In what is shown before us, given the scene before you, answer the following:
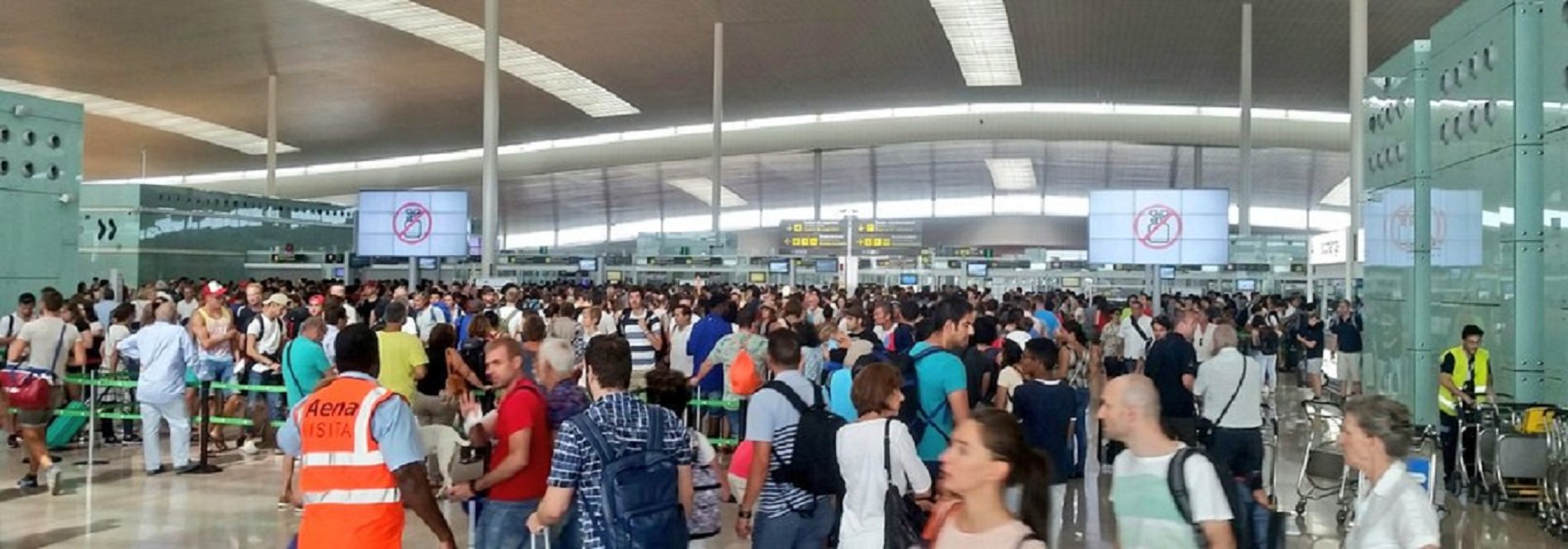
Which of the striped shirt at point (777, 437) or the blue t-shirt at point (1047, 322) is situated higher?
the blue t-shirt at point (1047, 322)

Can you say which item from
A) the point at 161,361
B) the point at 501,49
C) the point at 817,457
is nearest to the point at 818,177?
the point at 501,49

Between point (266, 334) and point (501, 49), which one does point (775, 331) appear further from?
point (501, 49)

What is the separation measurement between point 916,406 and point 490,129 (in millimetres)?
20674

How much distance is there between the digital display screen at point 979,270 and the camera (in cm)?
3150

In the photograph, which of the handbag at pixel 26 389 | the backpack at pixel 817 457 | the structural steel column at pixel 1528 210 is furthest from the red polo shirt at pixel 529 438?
the structural steel column at pixel 1528 210

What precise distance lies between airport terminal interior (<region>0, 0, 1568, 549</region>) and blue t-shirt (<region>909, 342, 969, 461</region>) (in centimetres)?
1

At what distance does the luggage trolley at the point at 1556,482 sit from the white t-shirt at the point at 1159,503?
637 cm

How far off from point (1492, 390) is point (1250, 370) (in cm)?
322

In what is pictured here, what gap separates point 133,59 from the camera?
103ft

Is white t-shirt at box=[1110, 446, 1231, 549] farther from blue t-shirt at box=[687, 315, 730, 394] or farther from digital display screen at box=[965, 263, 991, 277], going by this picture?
digital display screen at box=[965, 263, 991, 277]

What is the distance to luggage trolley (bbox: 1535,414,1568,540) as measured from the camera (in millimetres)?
8656

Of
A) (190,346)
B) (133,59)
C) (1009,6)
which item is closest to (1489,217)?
(190,346)

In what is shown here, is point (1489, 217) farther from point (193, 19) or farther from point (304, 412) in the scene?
point (193, 19)

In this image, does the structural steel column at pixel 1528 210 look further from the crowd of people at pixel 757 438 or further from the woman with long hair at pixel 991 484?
the woman with long hair at pixel 991 484
